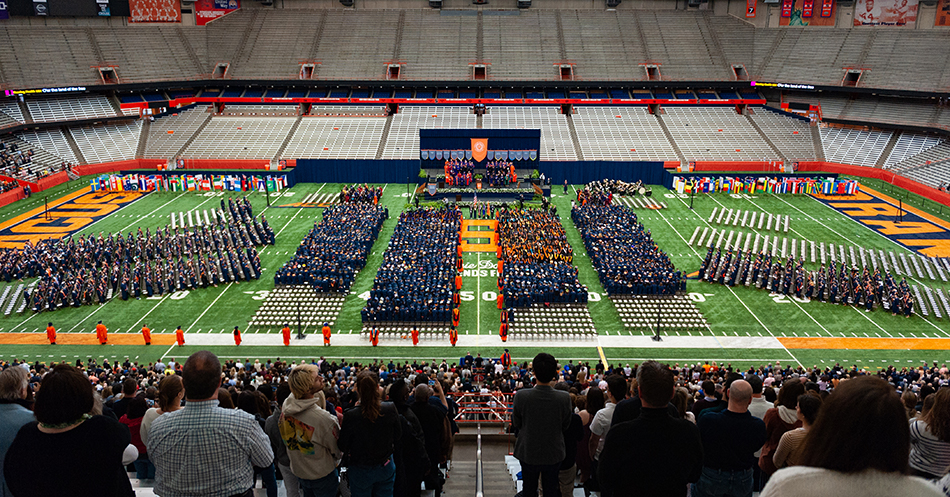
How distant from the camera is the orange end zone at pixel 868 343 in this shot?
24.0 m

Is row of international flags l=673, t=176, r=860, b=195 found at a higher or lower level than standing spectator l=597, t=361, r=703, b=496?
higher

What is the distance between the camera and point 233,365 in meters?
19.1

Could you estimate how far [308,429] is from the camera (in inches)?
236

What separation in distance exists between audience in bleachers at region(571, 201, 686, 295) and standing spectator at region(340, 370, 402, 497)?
2397 cm

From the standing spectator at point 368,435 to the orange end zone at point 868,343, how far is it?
2279 centimetres

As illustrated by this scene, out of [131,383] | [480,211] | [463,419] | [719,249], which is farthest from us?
[480,211]

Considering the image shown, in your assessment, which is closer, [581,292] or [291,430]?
[291,430]

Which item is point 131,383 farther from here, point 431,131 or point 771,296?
point 431,131

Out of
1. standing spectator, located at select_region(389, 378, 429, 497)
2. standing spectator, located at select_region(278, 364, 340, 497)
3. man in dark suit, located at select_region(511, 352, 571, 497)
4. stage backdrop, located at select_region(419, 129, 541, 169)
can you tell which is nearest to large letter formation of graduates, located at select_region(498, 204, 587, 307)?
stage backdrop, located at select_region(419, 129, 541, 169)

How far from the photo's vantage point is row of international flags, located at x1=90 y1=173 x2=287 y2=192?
48500 millimetres

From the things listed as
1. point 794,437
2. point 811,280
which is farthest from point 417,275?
point 794,437

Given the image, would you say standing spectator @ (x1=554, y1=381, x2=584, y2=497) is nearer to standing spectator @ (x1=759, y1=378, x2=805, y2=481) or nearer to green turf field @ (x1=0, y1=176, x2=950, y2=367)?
standing spectator @ (x1=759, y1=378, x2=805, y2=481)

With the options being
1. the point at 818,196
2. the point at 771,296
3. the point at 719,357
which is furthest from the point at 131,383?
the point at 818,196

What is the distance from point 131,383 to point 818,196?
168ft
